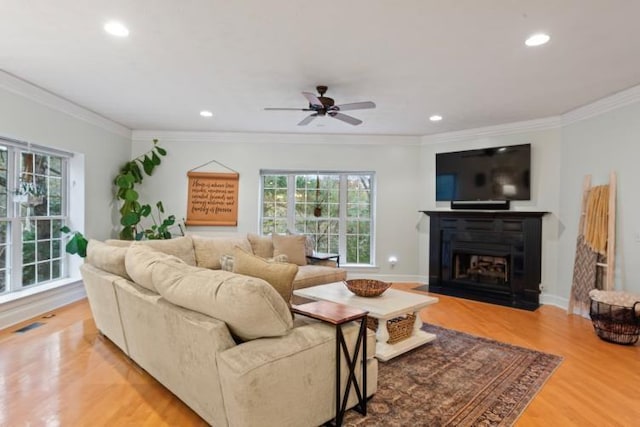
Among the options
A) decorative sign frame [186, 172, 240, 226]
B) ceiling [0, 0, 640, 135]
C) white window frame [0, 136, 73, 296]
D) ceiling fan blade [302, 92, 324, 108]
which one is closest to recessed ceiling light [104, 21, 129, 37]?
ceiling [0, 0, 640, 135]

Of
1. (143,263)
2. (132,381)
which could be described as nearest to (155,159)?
(143,263)

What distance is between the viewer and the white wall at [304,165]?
595 cm

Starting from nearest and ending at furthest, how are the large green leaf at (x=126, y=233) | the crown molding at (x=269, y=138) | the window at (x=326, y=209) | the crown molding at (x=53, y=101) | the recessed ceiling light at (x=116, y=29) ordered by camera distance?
the recessed ceiling light at (x=116, y=29) → the crown molding at (x=53, y=101) → the large green leaf at (x=126, y=233) → the crown molding at (x=269, y=138) → the window at (x=326, y=209)

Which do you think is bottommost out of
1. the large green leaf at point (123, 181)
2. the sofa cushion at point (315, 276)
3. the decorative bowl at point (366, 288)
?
the sofa cushion at point (315, 276)

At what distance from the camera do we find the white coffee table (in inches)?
114

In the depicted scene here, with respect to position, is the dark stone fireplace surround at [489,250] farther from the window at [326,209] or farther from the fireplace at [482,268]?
the window at [326,209]

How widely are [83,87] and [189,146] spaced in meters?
2.11

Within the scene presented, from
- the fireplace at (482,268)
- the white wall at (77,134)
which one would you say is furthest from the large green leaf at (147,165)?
the fireplace at (482,268)

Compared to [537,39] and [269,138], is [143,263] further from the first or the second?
[269,138]

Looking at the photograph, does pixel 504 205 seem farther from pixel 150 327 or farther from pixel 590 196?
pixel 150 327

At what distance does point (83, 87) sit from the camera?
392 centimetres

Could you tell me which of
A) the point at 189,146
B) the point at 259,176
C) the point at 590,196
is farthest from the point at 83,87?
the point at 590,196

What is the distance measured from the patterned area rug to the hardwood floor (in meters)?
0.13

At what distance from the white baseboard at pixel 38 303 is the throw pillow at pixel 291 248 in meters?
2.64
